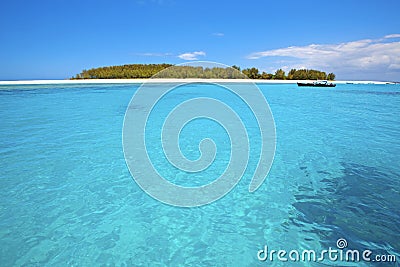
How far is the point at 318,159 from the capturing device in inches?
282

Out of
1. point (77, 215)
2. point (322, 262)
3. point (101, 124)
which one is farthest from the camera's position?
point (101, 124)

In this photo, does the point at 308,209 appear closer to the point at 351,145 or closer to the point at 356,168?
the point at 356,168

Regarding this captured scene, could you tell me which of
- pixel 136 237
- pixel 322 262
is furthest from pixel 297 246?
pixel 136 237

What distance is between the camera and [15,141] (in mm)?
8492

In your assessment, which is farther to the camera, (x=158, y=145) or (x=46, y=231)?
(x=158, y=145)

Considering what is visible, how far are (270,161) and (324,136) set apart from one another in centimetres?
468

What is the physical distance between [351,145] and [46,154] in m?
10.8

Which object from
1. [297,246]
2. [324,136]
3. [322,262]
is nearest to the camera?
[322,262]

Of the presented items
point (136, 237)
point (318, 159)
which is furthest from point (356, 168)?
point (136, 237)

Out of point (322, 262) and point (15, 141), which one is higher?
point (15, 141)

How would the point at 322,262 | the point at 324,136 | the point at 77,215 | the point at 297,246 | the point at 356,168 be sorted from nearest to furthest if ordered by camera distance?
the point at 322,262
the point at 297,246
the point at 77,215
the point at 356,168
the point at 324,136

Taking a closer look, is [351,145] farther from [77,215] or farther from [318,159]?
[77,215]

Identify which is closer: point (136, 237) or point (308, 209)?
point (136, 237)

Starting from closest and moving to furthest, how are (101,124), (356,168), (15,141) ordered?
(356,168) → (15,141) → (101,124)
